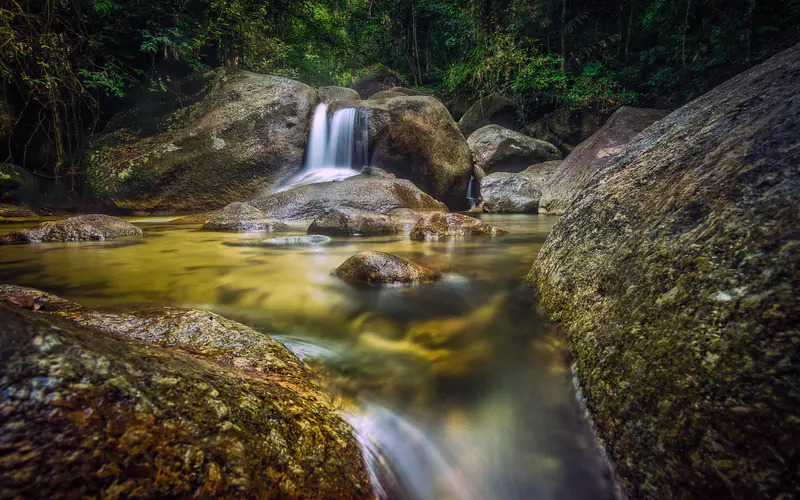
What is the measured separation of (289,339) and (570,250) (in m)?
1.48

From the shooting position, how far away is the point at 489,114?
48.2ft

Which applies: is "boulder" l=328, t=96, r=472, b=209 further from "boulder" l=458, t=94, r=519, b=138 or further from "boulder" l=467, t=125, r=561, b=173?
"boulder" l=458, t=94, r=519, b=138

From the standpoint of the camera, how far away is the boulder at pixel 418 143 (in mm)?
9547

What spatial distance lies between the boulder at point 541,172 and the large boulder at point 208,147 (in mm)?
6656

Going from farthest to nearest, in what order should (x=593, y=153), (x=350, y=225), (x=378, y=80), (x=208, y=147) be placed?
1. (x=378, y=80)
2. (x=208, y=147)
3. (x=593, y=153)
4. (x=350, y=225)

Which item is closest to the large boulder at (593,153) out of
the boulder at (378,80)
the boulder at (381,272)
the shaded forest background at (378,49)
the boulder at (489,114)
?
the shaded forest background at (378,49)

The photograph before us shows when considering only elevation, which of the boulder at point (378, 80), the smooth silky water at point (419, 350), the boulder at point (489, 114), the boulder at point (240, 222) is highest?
the boulder at point (378, 80)

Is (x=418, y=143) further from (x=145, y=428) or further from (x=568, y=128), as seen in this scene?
(x=145, y=428)

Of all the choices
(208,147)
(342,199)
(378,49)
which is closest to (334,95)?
(208,147)

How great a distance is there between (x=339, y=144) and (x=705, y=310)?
9576mm

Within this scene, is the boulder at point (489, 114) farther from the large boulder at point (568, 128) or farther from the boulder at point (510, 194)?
the boulder at point (510, 194)

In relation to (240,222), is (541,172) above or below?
→ above

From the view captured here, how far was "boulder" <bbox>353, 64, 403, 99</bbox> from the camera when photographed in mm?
19728

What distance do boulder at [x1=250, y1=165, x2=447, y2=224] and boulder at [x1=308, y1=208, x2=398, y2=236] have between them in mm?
1627
